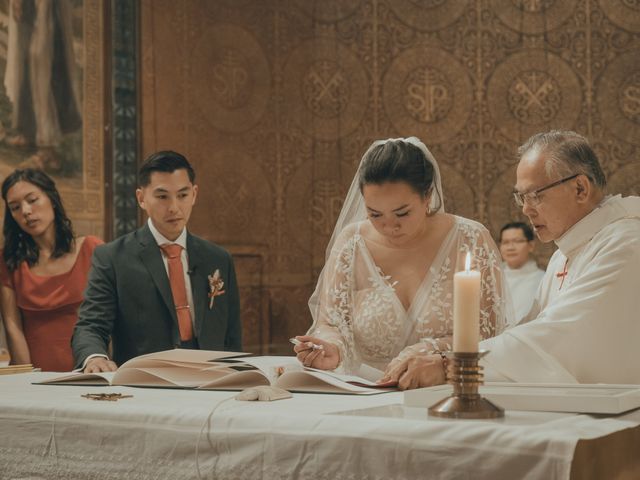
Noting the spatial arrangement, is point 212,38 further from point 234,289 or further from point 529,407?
point 529,407

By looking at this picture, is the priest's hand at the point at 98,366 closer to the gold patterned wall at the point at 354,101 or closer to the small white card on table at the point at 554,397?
the small white card on table at the point at 554,397

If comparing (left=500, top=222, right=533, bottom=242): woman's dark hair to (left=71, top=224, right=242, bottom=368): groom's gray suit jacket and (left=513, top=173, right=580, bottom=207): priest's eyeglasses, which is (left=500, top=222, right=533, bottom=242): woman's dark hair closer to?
(left=71, top=224, right=242, bottom=368): groom's gray suit jacket

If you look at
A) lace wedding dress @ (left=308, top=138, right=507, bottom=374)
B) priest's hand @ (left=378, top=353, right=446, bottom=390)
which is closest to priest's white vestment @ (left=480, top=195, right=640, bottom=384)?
priest's hand @ (left=378, top=353, right=446, bottom=390)

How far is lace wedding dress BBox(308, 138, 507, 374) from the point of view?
3684mm

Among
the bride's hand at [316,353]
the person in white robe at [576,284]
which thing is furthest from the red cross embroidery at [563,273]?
the bride's hand at [316,353]

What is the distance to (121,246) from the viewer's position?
478 cm

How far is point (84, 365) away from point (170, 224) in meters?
1.19

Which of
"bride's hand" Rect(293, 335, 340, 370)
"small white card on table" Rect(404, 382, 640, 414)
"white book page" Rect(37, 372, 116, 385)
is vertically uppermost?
"small white card on table" Rect(404, 382, 640, 414)

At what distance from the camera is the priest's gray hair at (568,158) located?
319 cm

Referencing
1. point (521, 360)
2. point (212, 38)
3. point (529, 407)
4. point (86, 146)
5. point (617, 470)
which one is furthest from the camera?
point (212, 38)

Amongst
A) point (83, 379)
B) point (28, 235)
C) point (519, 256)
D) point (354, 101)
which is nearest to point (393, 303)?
point (83, 379)

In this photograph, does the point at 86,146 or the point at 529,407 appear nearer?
the point at 529,407

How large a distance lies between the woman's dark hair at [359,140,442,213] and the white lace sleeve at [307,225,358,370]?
0.30 meters

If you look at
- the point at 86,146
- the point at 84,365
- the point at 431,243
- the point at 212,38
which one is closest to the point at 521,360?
the point at 431,243
